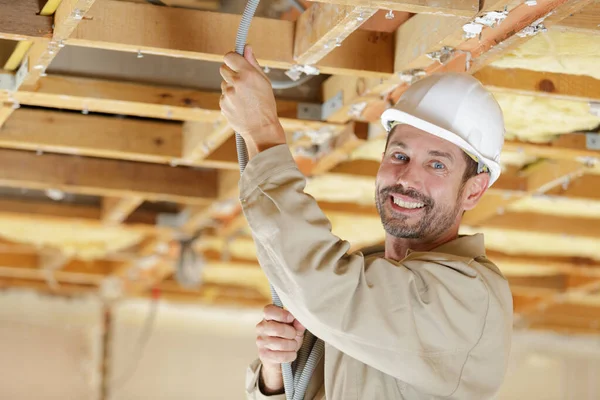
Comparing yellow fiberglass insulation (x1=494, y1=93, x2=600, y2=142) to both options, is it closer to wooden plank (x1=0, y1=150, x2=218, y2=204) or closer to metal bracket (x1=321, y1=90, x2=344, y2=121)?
metal bracket (x1=321, y1=90, x2=344, y2=121)

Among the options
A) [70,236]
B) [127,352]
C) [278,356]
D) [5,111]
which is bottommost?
[127,352]

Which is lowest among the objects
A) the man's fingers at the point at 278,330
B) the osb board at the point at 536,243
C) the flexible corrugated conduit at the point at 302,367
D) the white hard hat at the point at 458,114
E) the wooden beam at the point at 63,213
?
the flexible corrugated conduit at the point at 302,367

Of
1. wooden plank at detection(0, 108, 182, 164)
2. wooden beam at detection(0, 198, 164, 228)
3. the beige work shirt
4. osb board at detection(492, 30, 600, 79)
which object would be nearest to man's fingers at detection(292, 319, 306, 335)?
the beige work shirt

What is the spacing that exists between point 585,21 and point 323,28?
633 mm

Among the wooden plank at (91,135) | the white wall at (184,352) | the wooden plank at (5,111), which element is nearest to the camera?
the wooden plank at (5,111)

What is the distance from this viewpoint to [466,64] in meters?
2.51

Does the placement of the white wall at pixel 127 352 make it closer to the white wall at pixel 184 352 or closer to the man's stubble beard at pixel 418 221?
the white wall at pixel 184 352

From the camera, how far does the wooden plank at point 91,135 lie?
346cm

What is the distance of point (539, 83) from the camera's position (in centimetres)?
273

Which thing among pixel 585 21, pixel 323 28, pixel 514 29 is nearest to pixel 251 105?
pixel 323 28

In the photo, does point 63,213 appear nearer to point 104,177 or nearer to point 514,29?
point 104,177

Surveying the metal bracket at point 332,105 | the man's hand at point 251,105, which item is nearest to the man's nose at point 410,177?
the man's hand at point 251,105

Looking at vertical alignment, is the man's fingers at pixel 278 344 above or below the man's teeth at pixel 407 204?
below

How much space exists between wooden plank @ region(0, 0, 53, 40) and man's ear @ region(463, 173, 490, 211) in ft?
3.80
